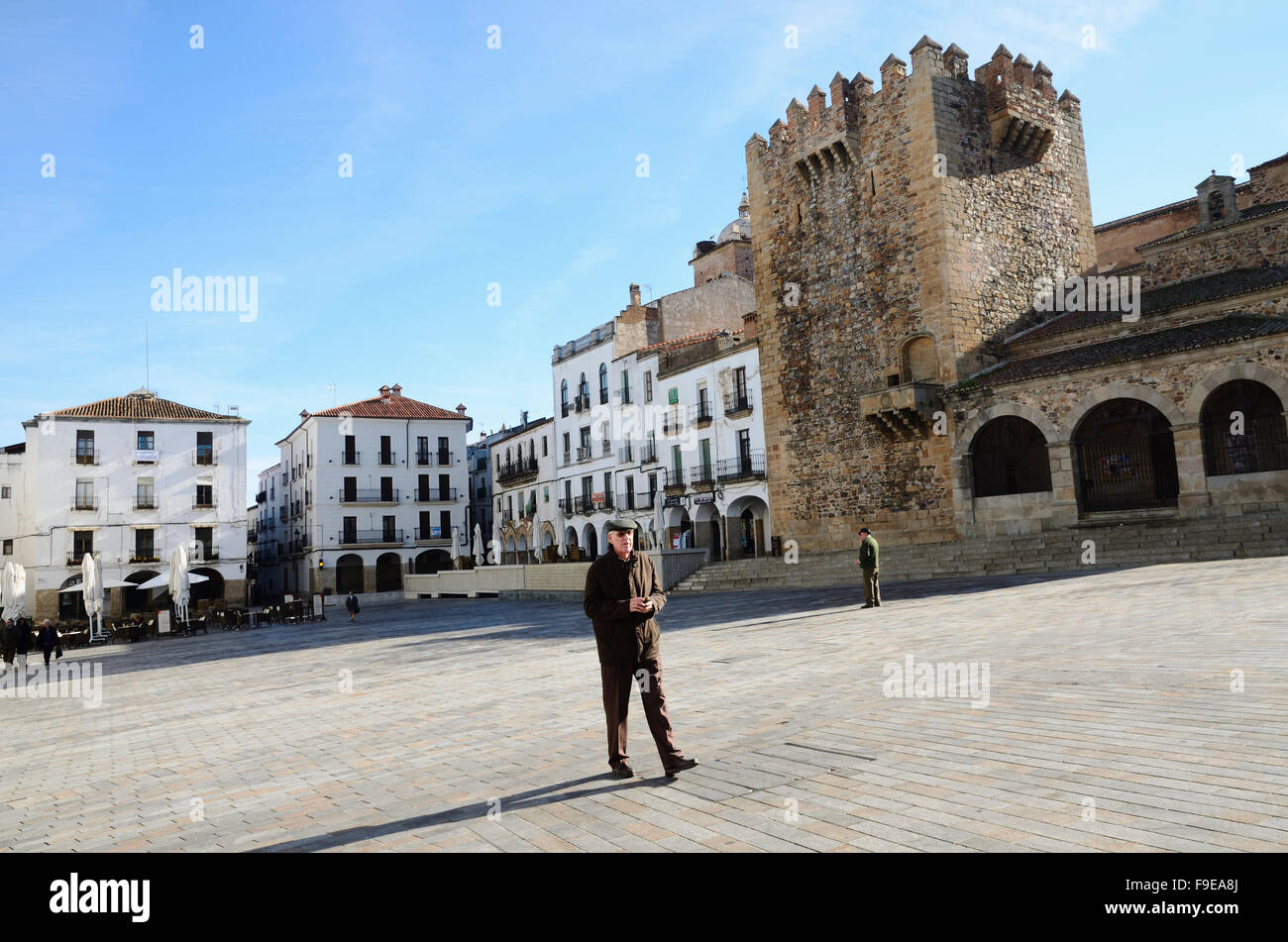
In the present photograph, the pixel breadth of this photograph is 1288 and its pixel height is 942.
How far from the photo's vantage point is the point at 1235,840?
3.23 meters

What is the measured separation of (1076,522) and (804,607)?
9.16 meters

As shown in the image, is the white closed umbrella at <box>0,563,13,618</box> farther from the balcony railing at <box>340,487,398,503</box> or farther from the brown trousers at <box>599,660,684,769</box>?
the balcony railing at <box>340,487,398,503</box>

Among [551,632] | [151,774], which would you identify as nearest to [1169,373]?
[551,632]

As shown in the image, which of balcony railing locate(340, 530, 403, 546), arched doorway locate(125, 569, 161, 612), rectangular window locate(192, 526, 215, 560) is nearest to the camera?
arched doorway locate(125, 569, 161, 612)

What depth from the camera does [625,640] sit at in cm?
514

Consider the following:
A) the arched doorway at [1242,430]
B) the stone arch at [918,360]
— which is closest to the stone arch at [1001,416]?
the stone arch at [918,360]

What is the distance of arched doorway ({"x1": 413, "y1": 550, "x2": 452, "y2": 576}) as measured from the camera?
2095 inches

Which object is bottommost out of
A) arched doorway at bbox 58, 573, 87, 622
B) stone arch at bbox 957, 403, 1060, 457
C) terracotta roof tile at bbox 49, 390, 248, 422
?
arched doorway at bbox 58, 573, 87, 622

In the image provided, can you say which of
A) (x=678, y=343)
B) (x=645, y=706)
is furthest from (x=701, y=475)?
(x=645, y=706)

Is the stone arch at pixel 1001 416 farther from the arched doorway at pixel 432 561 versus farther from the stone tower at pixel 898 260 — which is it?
the arched doorway at pixel 432 561

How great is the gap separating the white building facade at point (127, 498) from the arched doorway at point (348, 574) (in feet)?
22.2

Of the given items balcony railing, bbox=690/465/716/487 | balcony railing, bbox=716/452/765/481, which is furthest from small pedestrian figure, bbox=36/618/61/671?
balcony railing, bbox=690/465/716/487

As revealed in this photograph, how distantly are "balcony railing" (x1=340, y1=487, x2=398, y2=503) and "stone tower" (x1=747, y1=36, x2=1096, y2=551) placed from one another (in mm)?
30483

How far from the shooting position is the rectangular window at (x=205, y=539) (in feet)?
146
